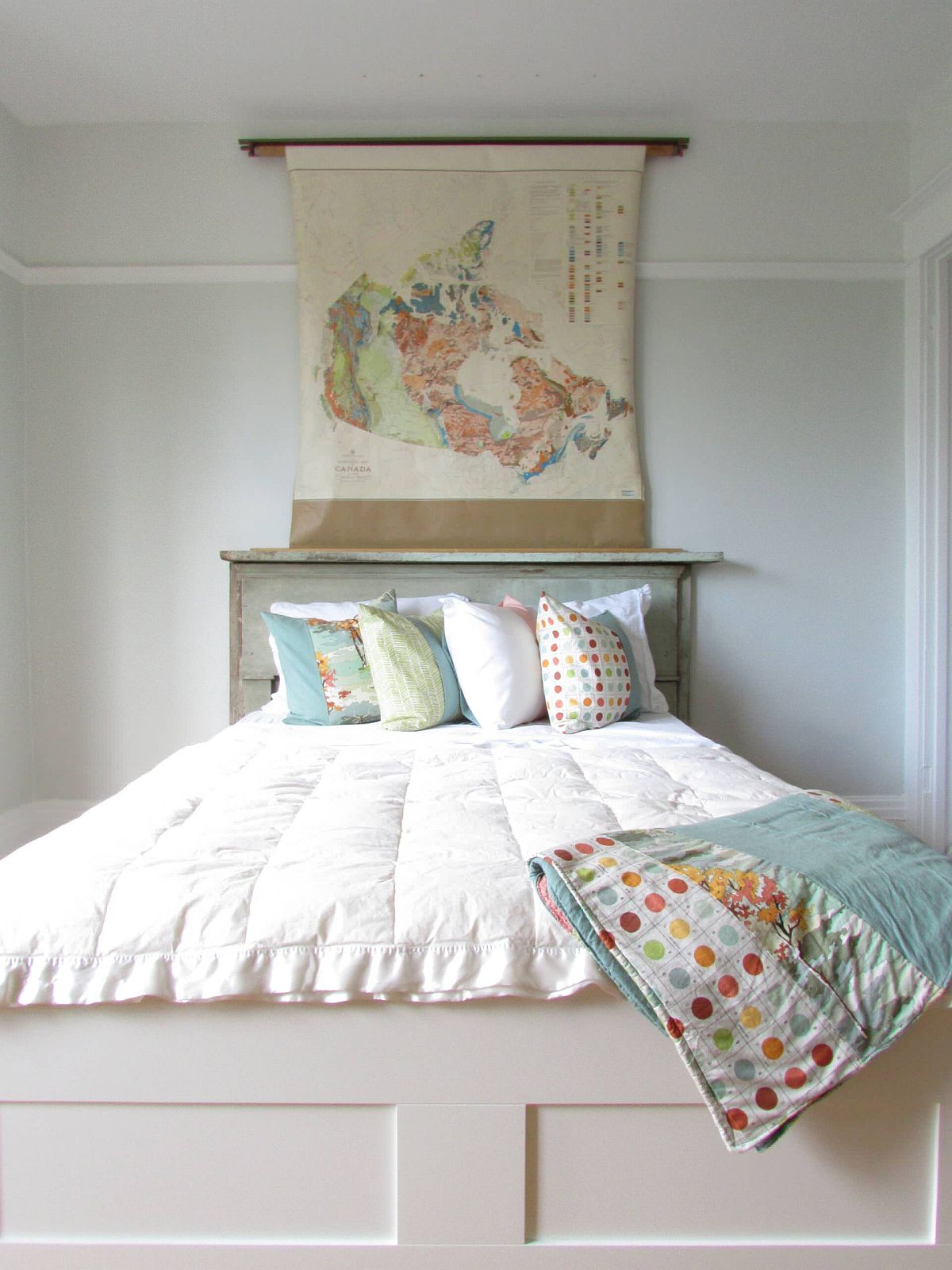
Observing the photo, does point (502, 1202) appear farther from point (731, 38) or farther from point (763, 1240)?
point (731, 38)

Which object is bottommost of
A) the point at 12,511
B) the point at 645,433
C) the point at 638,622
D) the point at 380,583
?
the point at 638,622

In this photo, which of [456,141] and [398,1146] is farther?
[456,141]

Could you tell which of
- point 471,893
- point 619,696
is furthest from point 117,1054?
point 619,696

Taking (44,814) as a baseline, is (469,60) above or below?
above

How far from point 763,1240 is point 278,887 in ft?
2.53

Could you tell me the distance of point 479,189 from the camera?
3.23m

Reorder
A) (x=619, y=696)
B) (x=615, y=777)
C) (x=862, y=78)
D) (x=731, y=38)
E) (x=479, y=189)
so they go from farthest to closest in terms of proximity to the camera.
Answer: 1. (x=479, y=189)
2. (x=862, y=78)
3. (x=731, y=38)
4. (x=619, y=696)
5. (x=615, y=777)

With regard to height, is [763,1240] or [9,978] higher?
[9,978]

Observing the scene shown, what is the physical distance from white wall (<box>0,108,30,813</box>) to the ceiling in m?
0.30

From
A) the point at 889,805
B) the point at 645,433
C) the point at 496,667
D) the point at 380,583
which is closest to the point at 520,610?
the point at 496,667

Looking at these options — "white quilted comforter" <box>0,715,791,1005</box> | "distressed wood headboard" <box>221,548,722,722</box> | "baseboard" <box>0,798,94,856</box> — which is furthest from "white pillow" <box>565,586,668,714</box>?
"baseboard" <box>0,798,94,856</box>

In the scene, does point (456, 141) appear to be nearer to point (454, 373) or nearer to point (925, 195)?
point (454, 373)

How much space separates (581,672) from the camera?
8.50 feet

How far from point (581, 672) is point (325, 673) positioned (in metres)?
0.73
